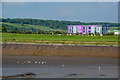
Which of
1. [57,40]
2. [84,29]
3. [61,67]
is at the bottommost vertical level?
[61,67]

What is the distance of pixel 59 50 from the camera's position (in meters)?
33.5

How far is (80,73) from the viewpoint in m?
23.2

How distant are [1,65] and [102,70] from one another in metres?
6.41

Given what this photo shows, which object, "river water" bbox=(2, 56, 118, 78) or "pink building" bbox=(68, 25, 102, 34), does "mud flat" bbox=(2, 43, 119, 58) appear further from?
"pink building" bbox=(68, 25, 102, 34)

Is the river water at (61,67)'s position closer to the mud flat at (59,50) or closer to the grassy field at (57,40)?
the mud flat at (59,50)

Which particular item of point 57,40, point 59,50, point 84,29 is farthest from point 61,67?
point 84,29

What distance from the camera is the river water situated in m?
22.7

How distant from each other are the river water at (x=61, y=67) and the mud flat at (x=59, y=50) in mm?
1752

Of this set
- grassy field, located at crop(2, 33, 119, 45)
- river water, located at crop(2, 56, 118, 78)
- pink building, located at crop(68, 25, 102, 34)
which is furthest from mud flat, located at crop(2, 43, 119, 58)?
pink building, located at crop(68, 25, 102, 34)

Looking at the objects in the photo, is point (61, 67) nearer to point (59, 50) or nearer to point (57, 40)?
point (59, 50)

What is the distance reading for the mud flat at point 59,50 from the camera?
32.8 m

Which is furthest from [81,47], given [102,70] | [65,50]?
[102,70]

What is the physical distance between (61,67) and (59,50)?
26.0 ft

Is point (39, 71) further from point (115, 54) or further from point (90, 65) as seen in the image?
point (115, 54)
